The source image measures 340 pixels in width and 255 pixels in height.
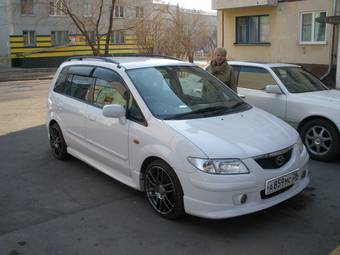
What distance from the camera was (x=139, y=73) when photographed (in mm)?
5246

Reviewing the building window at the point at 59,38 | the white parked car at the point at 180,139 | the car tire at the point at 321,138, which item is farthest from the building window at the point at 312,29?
the building window at the point at 59,38

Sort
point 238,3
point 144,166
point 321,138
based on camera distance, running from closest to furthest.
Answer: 1. point 144,166
2. point 321,138
3. point 238,3

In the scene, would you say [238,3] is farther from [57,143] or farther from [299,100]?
[57,143]

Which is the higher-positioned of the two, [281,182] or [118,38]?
[118,38]

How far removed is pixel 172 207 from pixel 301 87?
4039 millimetres

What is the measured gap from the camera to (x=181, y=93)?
516cm

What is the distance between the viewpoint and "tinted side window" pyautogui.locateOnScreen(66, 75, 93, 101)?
5957mm

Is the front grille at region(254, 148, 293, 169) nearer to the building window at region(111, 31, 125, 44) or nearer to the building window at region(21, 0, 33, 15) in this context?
the building window at region(21, 0, 33, 15)

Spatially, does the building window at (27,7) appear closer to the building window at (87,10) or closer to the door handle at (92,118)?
the building window at (87,10)

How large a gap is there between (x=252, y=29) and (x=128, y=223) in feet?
64.0

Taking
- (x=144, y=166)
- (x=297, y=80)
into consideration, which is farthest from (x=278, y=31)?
(x=144, y=166)

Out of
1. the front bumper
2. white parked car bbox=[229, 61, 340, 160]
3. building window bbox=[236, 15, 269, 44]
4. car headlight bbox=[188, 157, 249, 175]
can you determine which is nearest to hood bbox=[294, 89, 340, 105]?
white parked car bbox=[229, 61, 340, 160]

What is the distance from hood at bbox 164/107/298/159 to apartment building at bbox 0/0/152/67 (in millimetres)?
29701

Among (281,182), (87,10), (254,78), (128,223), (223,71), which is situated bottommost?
(128,223)
